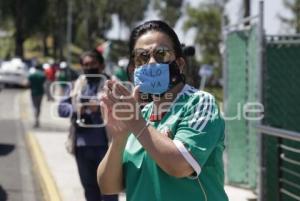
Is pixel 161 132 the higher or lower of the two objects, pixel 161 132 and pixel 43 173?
the higher

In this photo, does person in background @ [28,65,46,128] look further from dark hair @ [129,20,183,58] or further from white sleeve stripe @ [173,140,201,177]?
white sleeve stripe @ [173,140,201,177]

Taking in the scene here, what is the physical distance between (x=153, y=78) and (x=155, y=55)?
119 mm

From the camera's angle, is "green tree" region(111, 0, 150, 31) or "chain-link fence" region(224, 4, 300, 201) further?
"green tree" region(111, 0, 150, 31)

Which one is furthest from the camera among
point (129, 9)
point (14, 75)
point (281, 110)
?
point (129, 9)

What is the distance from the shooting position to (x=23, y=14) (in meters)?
53.6

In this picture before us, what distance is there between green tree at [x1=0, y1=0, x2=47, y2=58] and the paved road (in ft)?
114

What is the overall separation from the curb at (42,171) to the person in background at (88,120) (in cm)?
226

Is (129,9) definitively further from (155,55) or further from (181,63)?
(155,55)

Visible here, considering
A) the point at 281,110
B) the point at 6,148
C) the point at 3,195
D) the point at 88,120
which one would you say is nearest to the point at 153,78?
the point at 88,120

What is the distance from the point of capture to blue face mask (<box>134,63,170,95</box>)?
2590 mm

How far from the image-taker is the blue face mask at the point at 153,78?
2590 mm

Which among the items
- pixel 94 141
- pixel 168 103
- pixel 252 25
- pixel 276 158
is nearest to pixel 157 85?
pixel 168 103

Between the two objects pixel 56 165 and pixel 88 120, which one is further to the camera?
pixel 56 165

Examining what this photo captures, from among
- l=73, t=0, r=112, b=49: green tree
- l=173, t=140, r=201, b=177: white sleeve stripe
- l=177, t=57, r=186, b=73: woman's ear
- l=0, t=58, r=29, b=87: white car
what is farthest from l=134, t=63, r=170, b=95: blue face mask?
l=73, t=0, r=112, b=49: green tree
